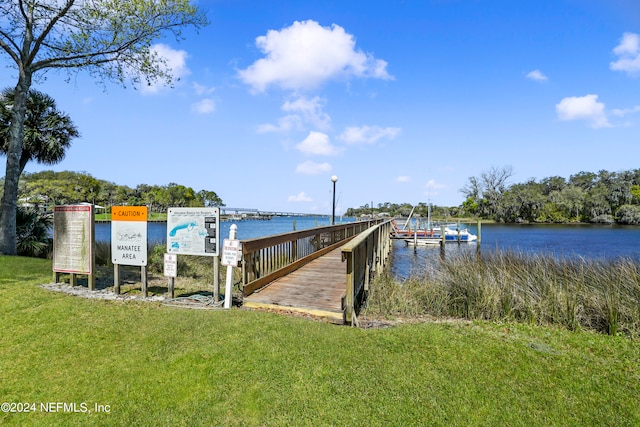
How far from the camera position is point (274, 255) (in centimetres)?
779

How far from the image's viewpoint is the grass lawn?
288 centimetres

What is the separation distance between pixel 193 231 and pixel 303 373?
4010mm

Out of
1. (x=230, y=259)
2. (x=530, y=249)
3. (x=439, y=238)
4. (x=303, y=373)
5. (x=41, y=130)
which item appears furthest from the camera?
(x=439, y=238)

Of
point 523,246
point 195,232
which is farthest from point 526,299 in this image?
point 523,246

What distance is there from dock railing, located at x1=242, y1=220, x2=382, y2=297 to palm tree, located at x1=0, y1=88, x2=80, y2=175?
14.5m

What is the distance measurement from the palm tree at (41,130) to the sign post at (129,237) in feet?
42.7

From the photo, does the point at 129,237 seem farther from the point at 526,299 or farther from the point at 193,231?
the point at 526,299

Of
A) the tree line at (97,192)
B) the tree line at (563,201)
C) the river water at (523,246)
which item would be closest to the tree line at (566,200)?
the tree line at (563,201)

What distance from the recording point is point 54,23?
1163cm

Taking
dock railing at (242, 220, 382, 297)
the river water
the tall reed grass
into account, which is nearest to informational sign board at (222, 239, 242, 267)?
dock railing at (242, 220, 382, 297)

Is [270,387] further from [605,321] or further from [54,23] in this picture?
[54,23]

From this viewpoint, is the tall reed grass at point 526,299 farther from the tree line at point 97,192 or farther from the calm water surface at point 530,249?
the tree line at point 97,192

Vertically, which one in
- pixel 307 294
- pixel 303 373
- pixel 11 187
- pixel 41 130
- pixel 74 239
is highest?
pixel 41 130

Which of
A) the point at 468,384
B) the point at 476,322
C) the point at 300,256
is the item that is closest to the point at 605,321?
the point at 476,322
